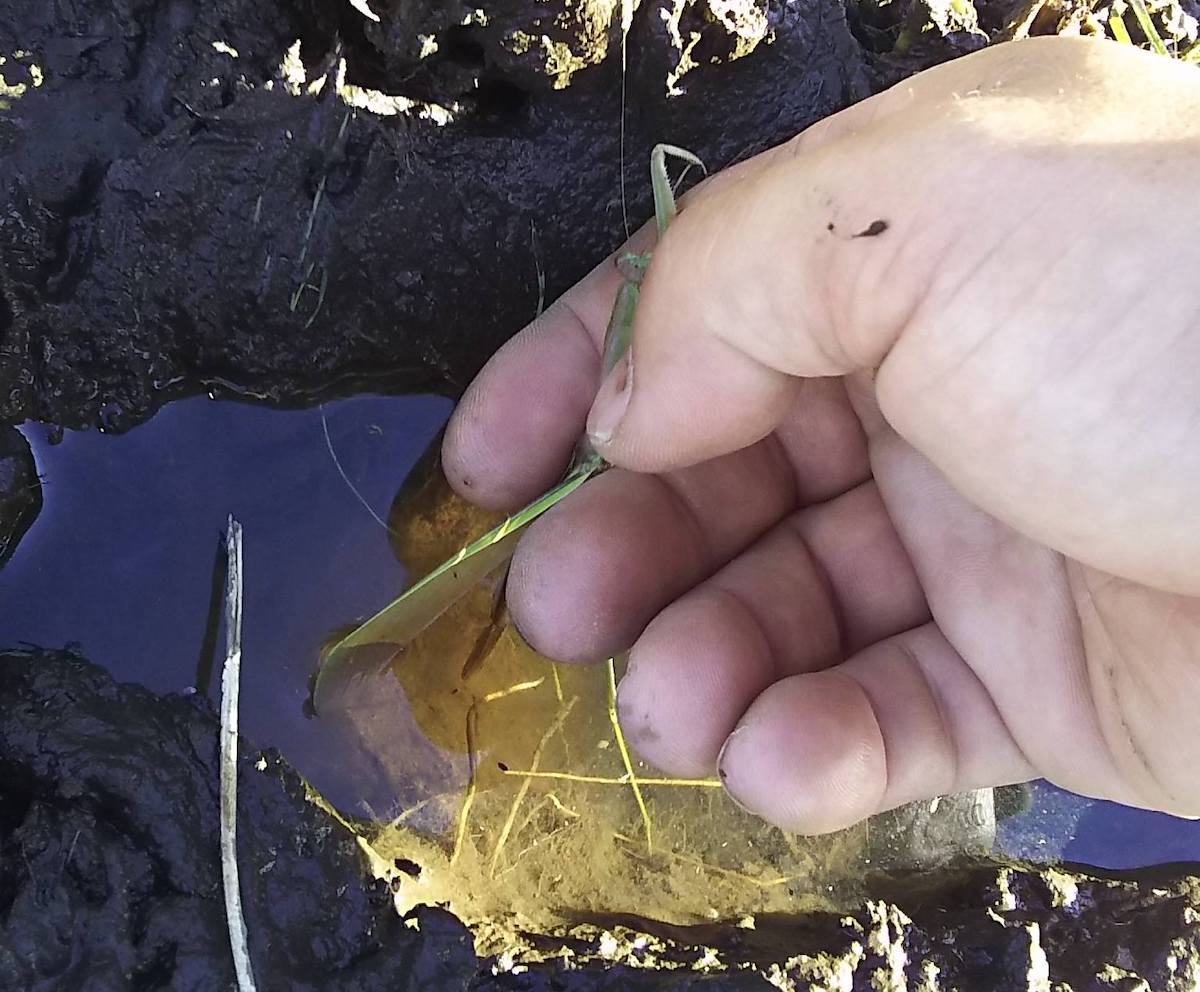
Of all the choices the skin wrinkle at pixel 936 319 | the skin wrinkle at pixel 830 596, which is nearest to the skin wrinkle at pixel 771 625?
the skin wrinkle at pixel 830 596

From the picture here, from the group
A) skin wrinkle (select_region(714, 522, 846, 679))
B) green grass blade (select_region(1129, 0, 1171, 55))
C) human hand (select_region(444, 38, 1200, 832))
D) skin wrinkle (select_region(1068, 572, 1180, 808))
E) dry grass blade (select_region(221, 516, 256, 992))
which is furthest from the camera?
green grass blade (select_region(1129, 0, 1171, 55))

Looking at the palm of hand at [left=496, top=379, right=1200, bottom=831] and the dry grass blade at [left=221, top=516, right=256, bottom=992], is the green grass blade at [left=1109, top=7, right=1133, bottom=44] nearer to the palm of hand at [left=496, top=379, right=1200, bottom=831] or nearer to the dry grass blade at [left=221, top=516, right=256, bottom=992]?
the palm of hand at [left=496, top=379, right=1200, bottom=831]

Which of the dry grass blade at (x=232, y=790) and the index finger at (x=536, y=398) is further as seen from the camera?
the index finger at (x=536, y=398)

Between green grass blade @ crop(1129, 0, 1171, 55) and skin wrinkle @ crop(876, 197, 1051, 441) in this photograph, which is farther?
green grass blade @ crop(1129, 0, 1171, 55)

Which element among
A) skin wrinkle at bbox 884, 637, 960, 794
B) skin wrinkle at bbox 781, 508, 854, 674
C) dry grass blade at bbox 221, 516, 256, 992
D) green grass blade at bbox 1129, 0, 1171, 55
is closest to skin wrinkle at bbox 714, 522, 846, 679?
skin wrinkle at bbox 781, 508, 854, 674

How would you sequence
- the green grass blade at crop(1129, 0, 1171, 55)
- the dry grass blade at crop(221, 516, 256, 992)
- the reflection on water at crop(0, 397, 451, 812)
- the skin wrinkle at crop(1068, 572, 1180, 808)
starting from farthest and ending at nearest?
the green grass blade at crop(1129, 0, 1171, 55) → the reflection on water at crop(0, 397, 451, 812) → the dry grass blade at crop(221, 516, 256, 992) → the skin wrinkle at crop(1068, 572, 1180, 808)

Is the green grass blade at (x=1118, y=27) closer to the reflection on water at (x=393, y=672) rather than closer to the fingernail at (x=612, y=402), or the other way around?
the fingernail at (x=612, y=402)

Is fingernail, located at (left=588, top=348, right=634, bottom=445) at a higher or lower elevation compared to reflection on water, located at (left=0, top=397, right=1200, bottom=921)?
higher
